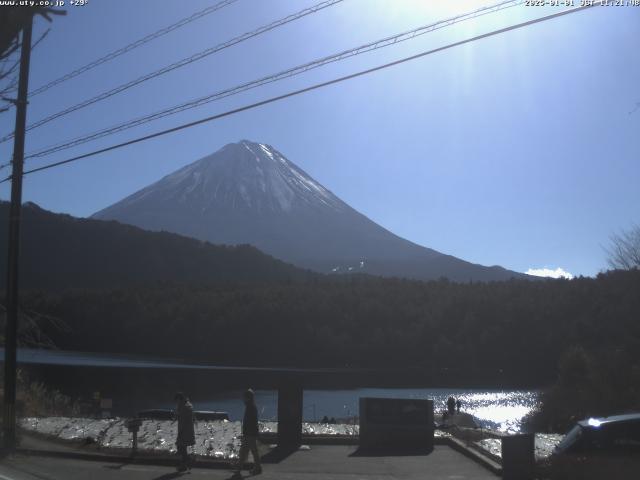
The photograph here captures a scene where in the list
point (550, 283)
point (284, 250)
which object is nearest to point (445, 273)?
point (284, 250)

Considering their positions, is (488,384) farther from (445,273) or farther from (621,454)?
(445,273)

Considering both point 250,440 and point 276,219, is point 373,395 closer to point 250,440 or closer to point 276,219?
point 250,440

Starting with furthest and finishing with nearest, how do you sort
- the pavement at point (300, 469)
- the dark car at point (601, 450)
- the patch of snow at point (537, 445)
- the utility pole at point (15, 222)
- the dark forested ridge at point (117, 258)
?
the dark forested ridge at point (117, 258) < the utility pole at point (15, 222) < the patch of snow at point (537, 445) < the pavement at point (300, 469) < the dark car at point (601, 450)

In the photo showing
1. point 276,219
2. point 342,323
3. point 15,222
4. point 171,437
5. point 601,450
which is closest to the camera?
point 601,450

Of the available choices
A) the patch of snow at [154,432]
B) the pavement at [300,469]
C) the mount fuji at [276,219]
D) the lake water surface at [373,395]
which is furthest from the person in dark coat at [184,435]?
the mount fuji at [276,219]

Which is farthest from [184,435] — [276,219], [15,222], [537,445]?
[276,219]

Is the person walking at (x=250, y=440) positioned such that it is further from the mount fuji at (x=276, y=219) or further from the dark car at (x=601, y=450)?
the mount fuji at (x=276, y=219)

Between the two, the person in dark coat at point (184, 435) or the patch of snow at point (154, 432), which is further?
the patch of snow at point (154, 432)
